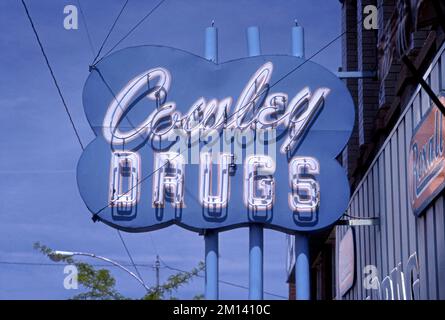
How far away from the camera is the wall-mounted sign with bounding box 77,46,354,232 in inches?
663

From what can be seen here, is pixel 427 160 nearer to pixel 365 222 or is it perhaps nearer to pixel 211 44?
pixel 365 222

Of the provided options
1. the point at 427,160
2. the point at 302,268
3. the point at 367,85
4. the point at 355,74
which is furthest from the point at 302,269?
the point at 367,85

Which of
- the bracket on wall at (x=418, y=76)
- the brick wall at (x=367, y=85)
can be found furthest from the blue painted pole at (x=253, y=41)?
the bracket on wall at (x=418, y=76)

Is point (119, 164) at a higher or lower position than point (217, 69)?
lower

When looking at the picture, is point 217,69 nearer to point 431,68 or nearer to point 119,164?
point 119,164

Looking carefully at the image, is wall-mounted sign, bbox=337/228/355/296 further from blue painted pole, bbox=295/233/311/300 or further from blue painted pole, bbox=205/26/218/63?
blue painted pole, bbox=205/26/218/63

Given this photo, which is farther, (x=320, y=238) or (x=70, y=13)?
(x=320, y=238)

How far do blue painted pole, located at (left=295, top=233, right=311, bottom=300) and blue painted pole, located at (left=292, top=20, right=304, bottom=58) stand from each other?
3.26 m

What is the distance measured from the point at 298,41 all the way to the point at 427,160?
221 inches

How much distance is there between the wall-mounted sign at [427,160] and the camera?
474 inches

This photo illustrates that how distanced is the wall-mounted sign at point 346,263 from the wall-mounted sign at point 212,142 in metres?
3.61

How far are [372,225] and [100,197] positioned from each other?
191 inches
